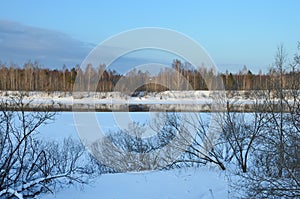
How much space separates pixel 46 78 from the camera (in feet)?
184

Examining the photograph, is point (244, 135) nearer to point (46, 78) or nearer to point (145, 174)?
point (145, 174)

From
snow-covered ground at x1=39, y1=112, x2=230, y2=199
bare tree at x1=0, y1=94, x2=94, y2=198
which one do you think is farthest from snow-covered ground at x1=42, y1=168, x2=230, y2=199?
bare tree at x1=0, y1=94, x2=94, y2=198

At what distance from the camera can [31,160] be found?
24.9ft

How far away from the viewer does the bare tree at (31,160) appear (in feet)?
19.3

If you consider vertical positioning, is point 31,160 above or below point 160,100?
below

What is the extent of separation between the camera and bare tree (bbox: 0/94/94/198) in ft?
19.3

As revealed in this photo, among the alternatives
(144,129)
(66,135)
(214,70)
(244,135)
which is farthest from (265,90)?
(66,135)

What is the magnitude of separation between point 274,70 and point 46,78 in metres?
51.3

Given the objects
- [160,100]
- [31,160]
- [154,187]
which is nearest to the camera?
[154,187]

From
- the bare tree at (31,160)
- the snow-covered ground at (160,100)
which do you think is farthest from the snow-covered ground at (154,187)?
the snow-covered ground at (160,100)

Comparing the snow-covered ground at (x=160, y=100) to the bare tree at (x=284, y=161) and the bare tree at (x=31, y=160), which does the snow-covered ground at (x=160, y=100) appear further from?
the bare tree at (x=284, y=161)

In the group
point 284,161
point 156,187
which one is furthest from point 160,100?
point 284,161

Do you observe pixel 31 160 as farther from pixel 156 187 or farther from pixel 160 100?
pixel 160 100

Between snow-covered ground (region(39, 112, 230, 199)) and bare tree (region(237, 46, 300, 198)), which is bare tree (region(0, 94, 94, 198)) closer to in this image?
snow-covered ground (region(39, 112, 230, 199))
